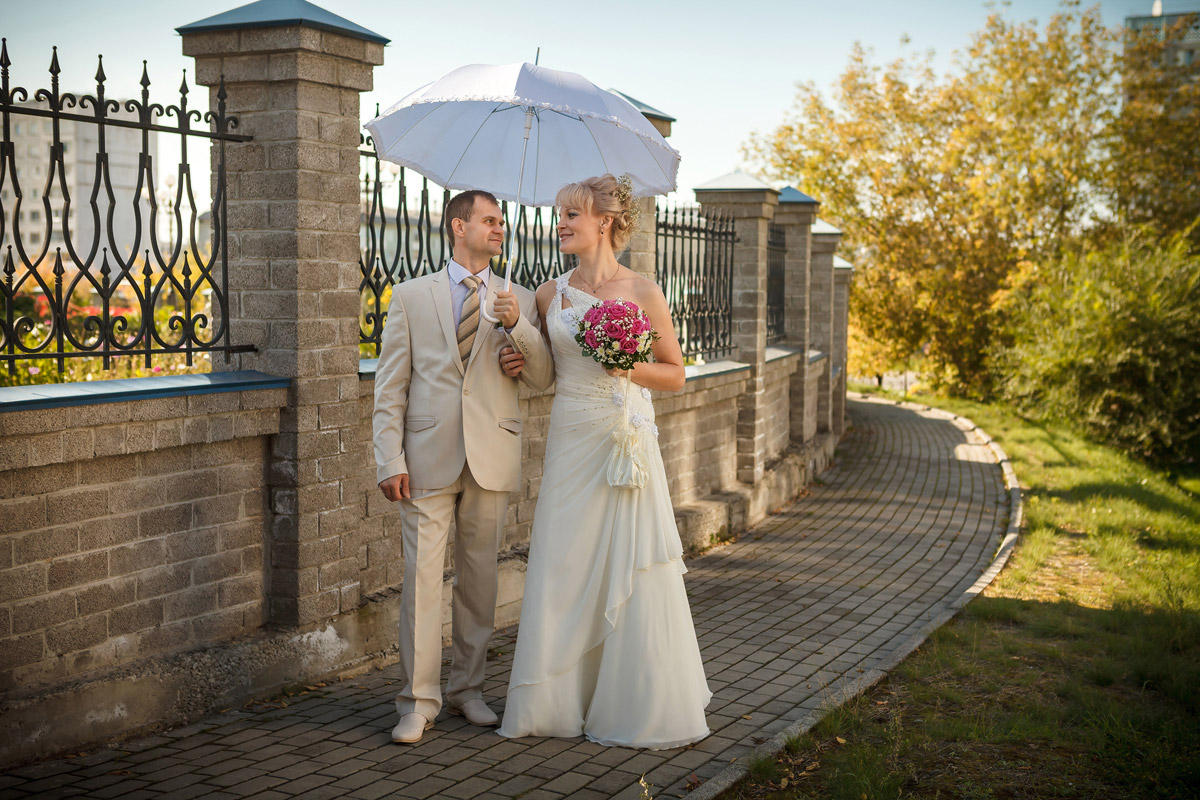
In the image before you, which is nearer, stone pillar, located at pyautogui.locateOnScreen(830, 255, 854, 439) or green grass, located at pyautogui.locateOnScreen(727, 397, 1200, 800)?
green grass, located at pyautogui.locateOnScreen(727, 397, 1200, 800)

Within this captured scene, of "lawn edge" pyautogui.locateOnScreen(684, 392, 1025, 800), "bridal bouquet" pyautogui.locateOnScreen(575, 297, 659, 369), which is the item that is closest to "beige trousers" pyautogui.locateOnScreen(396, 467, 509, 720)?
"bridal bouquet" pyautogui.locateOnScreen(575, 297, 659, 369)

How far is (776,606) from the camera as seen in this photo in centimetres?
785

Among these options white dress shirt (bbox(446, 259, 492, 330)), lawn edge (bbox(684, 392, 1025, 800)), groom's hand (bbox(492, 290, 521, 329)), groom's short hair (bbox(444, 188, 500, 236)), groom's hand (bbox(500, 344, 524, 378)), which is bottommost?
lawn edge (bbox(684, 392, 1025, 800))

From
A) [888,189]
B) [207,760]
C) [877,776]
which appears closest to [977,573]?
[877,776]

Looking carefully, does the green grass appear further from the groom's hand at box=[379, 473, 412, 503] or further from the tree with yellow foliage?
the tree with yellow foliage

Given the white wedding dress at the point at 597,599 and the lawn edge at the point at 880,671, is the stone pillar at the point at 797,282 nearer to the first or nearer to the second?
the lawn edge at the point at 880,671

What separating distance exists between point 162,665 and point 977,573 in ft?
21.8

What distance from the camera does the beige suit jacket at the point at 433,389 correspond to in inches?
193

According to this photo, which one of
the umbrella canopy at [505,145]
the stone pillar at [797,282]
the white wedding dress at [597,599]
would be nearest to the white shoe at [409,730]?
the white wedding dress at [597,599]

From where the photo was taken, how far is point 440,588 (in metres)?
5.02

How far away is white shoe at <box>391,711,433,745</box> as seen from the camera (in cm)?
484

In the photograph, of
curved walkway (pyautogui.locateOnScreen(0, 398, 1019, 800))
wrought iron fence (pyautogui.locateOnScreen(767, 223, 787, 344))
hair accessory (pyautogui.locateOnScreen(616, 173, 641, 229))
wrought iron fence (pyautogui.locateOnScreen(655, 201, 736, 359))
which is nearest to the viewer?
curved walkway (pyautogui.locateOnScreen(0, 398, 1019, 800))

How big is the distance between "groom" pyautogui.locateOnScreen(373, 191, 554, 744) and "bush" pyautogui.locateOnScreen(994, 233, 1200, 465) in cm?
1691

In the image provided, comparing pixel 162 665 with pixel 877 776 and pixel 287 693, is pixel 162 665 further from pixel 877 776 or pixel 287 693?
pixel 877 776
